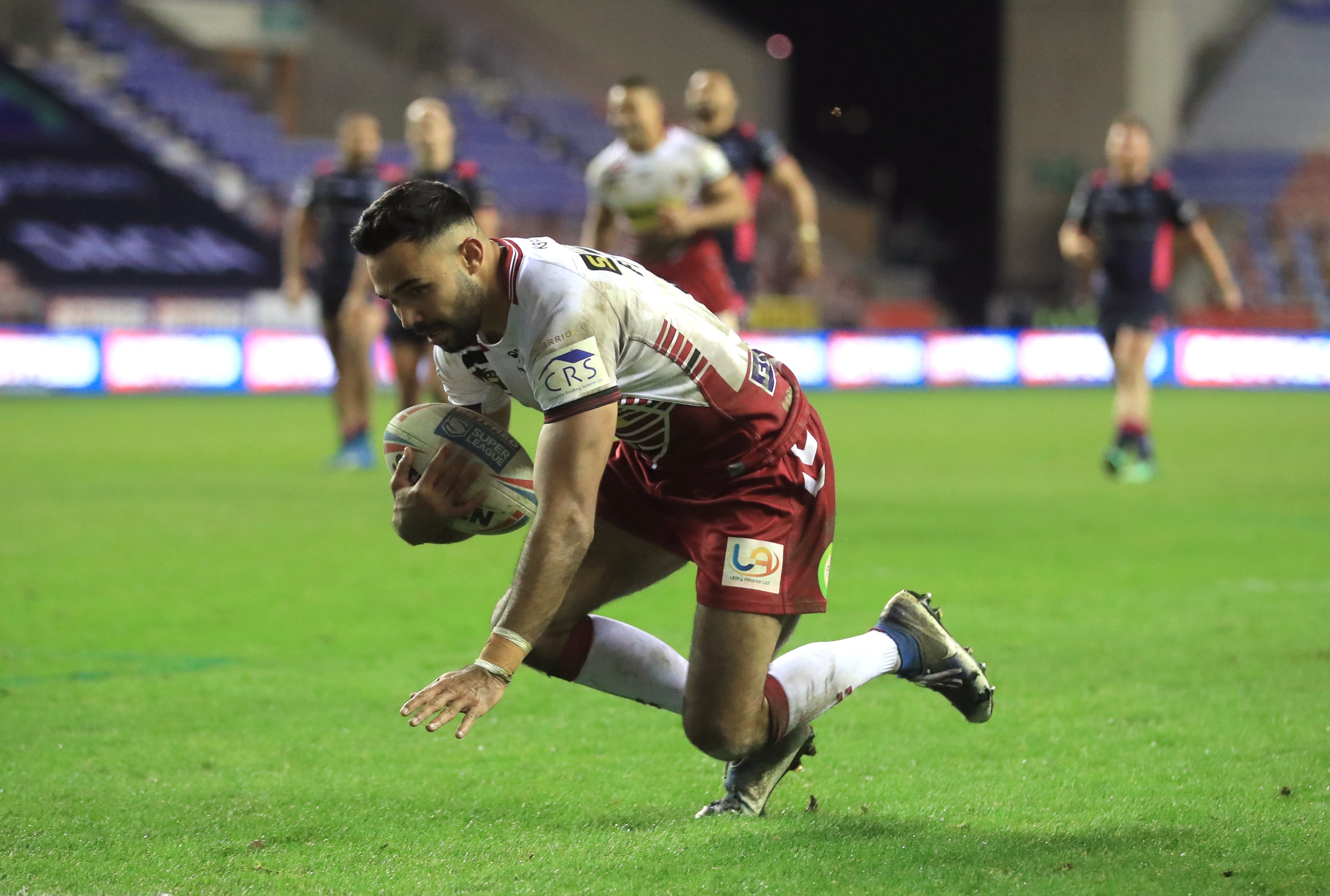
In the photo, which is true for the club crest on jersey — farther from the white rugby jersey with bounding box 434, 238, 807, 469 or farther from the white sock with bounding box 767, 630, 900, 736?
the white sock with bounding box 767, 630, 900, 736

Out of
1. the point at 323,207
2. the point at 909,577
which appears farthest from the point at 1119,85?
the point at 909,577

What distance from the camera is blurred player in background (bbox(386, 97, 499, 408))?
11.3 metres

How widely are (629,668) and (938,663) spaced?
83 centimetres

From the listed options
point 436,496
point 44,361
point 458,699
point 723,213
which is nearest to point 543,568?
point 458,699

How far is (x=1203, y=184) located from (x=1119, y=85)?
2918 millimetres

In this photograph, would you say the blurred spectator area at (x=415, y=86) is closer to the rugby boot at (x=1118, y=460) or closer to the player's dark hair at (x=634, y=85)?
the rugby boot at (x=1118, y=460)

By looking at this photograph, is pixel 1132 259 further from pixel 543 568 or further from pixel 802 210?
pixel 543 568

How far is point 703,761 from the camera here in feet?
14.4

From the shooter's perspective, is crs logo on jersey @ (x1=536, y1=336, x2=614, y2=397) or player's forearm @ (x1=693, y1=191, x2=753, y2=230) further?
player's forearm @ (x1=693, y1=191, x2=753, y2=230)

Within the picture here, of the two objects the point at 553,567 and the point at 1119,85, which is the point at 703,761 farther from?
the point at 1119,85

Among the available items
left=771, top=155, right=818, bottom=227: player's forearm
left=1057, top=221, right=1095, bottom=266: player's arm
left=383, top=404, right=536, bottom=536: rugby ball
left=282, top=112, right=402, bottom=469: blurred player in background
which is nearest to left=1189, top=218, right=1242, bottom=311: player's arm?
left=1057, top=221, right=1095, bottom=266: player's arm

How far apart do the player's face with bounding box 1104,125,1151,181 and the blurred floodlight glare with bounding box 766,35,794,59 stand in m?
23.5

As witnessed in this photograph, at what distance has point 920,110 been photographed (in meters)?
36.6

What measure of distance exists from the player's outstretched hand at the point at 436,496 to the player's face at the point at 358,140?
8.66 m
